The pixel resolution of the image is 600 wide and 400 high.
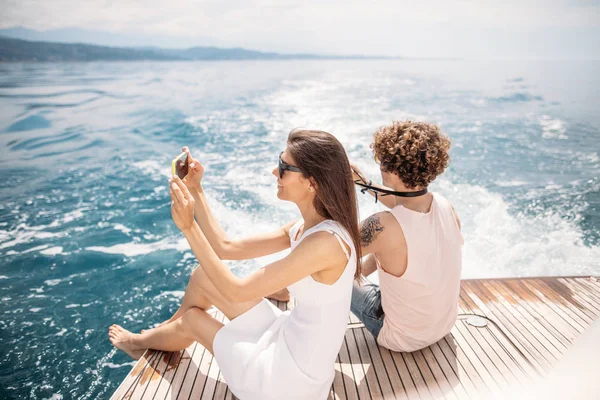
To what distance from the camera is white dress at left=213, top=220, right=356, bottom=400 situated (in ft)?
5.21

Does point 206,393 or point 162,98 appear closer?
point 206,393

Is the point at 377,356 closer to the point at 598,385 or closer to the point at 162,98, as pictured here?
the point at 598,385

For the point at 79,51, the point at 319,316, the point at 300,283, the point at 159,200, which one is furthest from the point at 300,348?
the point at 79,51

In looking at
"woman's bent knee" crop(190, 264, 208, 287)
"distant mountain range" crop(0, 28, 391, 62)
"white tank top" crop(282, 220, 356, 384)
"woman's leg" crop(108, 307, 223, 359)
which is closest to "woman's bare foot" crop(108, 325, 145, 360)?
"woman's leg" crop(108, 307, 223, 359)

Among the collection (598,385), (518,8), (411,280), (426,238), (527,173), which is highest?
(518,8)

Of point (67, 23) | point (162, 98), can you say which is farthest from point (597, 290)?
point (67, 23)

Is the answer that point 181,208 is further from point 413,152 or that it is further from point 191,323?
point 413,152

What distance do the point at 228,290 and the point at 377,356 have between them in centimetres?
123

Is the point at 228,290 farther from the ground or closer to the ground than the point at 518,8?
closer to the ground

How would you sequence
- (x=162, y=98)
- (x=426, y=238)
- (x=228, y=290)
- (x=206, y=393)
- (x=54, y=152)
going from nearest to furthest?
(x=228, y=290)
(x=426, y=238)
(x=206, y=393)
(x=54, y=152)
(x=162, y=98)

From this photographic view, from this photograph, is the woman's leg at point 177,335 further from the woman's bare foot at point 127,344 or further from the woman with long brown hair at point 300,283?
the woman with long brown hair at point 300,283

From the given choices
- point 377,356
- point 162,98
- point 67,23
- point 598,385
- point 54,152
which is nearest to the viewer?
point 598,385

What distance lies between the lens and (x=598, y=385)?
0.66 m

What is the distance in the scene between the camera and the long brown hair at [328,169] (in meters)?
1.59
